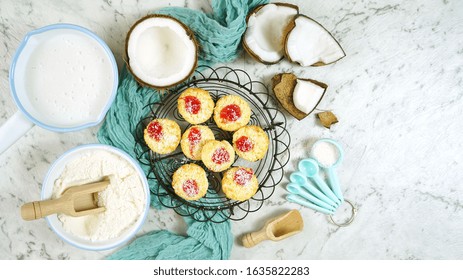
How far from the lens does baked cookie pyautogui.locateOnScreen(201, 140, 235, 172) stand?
1303mm

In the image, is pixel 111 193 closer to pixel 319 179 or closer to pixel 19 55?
pixel 19 55

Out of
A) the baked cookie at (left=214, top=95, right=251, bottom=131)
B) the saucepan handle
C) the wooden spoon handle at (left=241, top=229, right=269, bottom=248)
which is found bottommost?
the wooden spoon handle at (left=241, top=229, right=269, bottom=248)

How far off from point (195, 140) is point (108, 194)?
0.30 metres

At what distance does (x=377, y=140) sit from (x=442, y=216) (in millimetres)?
341

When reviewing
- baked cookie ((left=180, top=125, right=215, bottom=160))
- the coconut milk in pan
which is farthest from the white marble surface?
baked cookie ((left=180, top=125, right=215, bottom=160))

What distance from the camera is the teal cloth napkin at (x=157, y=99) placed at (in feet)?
4.41

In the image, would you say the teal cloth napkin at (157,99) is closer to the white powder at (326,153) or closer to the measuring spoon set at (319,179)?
the measuring spoon set at (319,179)

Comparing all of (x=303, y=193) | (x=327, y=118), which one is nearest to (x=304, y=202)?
(x=303, y=193)

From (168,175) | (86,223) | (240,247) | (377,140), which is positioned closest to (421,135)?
(377,140)

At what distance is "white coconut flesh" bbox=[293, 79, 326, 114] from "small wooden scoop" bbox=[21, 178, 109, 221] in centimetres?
62

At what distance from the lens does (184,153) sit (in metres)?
1.36

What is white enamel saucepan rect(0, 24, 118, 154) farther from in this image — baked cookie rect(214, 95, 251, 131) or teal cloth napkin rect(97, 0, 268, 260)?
baked cookie rect(214, 95, 251, 131)

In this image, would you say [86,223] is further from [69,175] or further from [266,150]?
[266,150]

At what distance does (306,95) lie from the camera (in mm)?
1382
